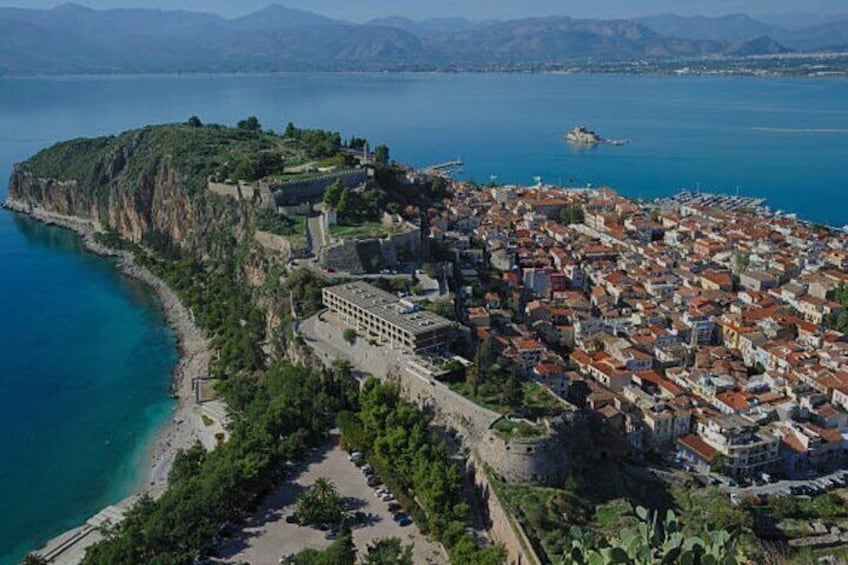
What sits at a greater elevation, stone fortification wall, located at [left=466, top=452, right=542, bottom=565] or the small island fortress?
stone fortification wall, located at [left=466, top=452, right=542, bottom=565]

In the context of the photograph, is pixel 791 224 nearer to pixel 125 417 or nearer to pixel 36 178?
pixel 125 417

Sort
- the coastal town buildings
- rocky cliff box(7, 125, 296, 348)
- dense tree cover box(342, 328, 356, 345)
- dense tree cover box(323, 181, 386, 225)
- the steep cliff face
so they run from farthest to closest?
the steep cliff face, rocky cliff box(7, 125, 296, 348), dense tree cover box(323, 181, 386, 225), dense tree cover box(342, 328, 356, 345), the coastal town buildings

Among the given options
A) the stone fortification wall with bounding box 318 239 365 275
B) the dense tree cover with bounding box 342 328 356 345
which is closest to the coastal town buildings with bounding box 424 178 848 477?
the dense tree cover with bounding box 342 328 356 345

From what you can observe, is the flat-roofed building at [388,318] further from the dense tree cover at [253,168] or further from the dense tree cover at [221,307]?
the dense tree cover at [253,168]

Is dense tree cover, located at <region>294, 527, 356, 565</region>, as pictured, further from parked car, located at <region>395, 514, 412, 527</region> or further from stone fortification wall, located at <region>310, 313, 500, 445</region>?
stone fortification wall, located at <region>310, 313, 500, 445</region>

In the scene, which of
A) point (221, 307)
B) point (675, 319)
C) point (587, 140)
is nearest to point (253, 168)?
point (221, 307)

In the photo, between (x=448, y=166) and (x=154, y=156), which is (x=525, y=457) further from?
(x=448, y=166)
